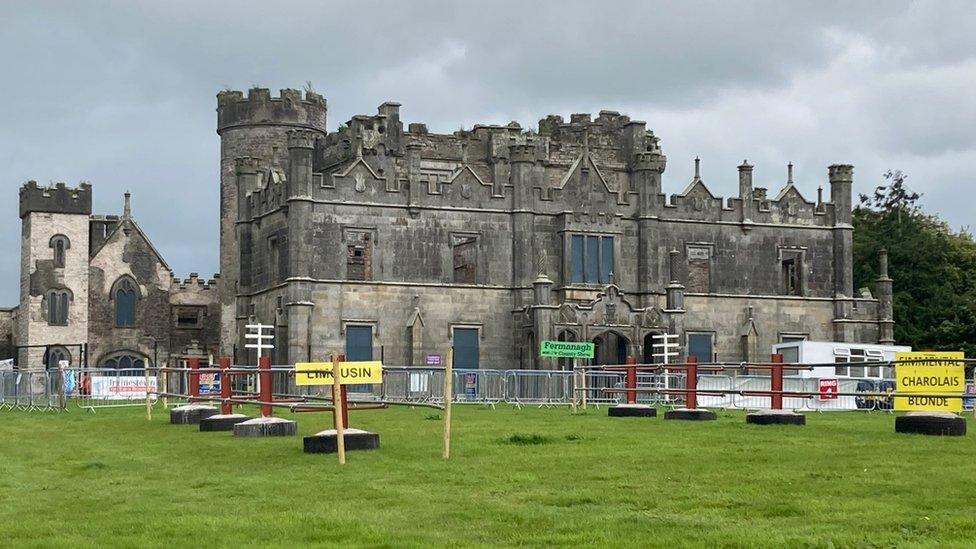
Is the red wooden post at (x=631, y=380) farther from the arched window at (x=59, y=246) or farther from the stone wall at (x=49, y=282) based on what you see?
the arched window at (x=59, y=246)

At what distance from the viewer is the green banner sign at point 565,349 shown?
4403 centimetres

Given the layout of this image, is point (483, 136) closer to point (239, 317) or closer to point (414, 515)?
point (239, 317)

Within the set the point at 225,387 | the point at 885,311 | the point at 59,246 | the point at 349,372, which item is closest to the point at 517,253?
the point at 885,311

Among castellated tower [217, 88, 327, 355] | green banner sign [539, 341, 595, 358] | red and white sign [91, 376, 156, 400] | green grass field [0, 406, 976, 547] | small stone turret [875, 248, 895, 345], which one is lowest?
green grass field [0, 406, 976, 547]

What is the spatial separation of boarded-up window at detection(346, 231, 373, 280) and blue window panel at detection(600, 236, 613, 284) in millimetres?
9204

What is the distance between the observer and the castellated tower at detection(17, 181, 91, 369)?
7681 centimetres

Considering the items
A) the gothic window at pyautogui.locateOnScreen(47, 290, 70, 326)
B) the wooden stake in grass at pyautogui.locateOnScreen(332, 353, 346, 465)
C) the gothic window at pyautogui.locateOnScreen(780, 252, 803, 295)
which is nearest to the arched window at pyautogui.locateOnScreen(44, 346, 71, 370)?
the gothic window at pyautogui.locateOnScreen(47, 290, 70, 326)

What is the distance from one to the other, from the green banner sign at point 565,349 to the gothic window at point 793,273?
71.7 feet

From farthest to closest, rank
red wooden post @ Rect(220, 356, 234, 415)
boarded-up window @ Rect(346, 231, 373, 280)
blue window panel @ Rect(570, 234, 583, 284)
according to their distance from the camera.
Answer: blue window panel @ Rect(570, 234, 583, 284)
boarded-up window @ Rect(346, 231, 373, 280)
red wooden post @ Rect(220, 356, 234, 415)

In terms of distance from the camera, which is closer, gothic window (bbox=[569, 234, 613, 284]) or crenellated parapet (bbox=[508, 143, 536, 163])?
crenellated parapet (bbox=[508, 143, 536, 163])

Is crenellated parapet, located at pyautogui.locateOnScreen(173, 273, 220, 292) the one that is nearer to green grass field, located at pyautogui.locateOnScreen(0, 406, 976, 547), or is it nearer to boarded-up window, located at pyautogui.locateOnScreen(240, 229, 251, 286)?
boarded-up window, located at pyautogui.locateOnScreen(240, 229, 251, 286)

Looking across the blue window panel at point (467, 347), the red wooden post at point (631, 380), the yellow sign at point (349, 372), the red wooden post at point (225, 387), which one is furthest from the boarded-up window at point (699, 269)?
the yellow sign at point (349, 372)

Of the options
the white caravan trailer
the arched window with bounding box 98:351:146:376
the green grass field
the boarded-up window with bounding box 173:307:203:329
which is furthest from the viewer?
the boarded-up window with bounding box 173:307:203:329

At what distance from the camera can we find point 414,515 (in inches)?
632
